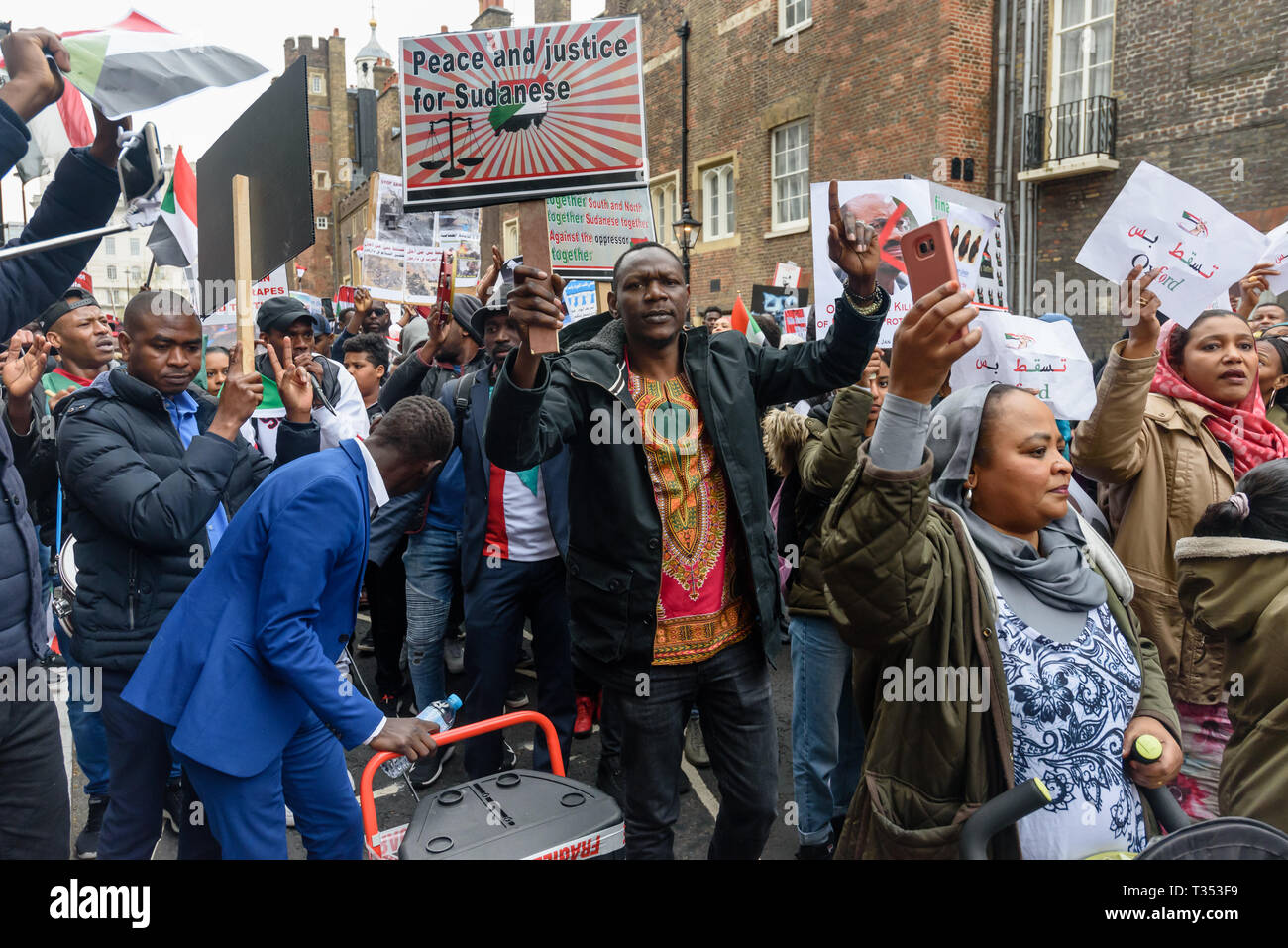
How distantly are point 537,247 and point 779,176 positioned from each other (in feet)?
51.9

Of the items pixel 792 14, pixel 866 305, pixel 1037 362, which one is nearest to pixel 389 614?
pixel 866 305

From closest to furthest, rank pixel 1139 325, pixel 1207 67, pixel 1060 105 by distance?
1. pixel 1139 325
2. pixel 1207 67
3. pixel 1060 105

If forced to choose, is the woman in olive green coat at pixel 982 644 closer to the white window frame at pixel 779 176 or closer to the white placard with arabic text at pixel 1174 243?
the white placard with arabic text at pixel 1174 243

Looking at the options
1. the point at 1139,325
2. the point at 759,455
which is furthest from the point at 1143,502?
the point at 759,455

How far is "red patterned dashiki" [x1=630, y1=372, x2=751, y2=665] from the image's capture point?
275 centimetres

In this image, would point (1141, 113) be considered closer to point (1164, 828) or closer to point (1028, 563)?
point (1028, 563)

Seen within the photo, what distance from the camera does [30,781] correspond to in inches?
95.6

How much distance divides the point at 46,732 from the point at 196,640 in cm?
46

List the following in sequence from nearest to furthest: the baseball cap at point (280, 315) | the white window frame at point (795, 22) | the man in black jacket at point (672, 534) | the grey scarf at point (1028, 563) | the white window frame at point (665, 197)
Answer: the grey scarf at point (1028, 563), the man in black jacket at point (672, 534), the baseball cap at point (280, 315), the white window frame at point (795, 22), the white window frame at point (665, 197)

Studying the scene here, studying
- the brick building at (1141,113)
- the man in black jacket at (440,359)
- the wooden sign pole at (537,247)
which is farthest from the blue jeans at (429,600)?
the brick building at (1141,113)

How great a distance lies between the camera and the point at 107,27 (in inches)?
93.9

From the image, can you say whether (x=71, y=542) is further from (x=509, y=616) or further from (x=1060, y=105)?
(x=1060, y=105)

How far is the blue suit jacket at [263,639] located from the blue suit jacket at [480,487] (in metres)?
1.36

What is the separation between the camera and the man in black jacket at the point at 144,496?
273 cm
